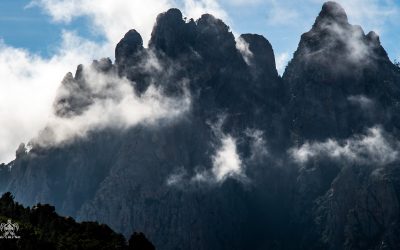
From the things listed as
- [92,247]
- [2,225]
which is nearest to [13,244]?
[2,225]

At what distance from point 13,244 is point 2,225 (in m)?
11.6

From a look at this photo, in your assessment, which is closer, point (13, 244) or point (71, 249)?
point (13, 244)

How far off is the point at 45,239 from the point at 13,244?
14.5 metres

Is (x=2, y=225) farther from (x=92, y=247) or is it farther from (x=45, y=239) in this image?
(x=92, y=247)

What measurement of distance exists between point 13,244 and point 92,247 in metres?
26.0

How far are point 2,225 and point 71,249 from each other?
60.3 ft

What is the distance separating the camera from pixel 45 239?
193375 mm

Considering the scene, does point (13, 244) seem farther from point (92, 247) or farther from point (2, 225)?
point (92, 247)

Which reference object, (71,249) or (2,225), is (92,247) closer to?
(71,249)

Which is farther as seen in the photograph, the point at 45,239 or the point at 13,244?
the point at 45,239

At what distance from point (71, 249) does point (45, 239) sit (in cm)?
716

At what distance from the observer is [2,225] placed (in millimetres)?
189625

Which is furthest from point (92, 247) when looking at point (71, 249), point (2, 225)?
point (2, 225)

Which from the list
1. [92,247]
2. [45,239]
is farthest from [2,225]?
[92,247]
